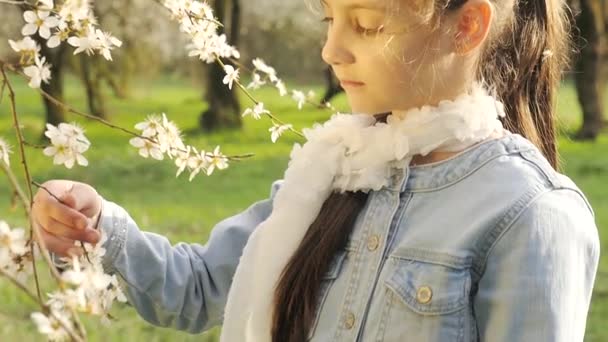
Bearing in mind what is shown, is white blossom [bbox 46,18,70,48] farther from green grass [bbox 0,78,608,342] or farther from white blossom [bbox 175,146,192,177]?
green grass [bbox 0,78,608,342]

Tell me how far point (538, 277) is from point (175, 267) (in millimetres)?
363

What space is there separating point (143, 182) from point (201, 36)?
3102mm

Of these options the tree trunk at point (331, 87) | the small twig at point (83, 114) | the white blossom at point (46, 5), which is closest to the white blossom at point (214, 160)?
the small twig at point (83, 114)

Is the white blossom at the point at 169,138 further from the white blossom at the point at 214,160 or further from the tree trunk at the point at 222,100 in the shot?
the tree trunk at the point at 222,100

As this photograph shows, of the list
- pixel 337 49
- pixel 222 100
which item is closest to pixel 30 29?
pixel 337 49

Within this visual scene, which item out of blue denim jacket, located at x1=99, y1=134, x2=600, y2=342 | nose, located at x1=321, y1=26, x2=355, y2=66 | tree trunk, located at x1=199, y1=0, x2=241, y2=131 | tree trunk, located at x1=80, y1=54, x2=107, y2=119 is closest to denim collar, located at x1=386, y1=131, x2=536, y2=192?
blue denim jacket, located at x1=99, y1=134, x2=600, y2=342

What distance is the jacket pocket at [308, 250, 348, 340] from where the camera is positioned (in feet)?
2.88

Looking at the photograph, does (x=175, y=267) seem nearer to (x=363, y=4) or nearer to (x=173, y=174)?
(x=363, y=4)

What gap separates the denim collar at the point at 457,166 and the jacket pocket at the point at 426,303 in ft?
0.24

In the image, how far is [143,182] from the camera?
13.1ft

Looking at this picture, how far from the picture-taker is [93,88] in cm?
472

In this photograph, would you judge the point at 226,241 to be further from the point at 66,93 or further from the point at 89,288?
the point at 66,93

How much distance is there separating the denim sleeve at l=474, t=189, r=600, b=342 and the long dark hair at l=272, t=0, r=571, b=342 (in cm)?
14

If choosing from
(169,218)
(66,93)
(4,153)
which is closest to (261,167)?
(169,218)
